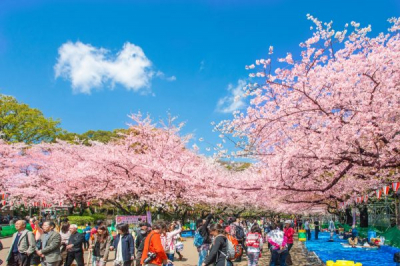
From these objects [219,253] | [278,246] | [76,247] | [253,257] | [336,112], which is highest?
[336,112]

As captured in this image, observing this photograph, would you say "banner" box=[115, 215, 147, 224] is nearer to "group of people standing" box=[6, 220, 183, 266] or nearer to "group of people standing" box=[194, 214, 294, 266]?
"group of people standing" box=[194, 214, 294, 266]

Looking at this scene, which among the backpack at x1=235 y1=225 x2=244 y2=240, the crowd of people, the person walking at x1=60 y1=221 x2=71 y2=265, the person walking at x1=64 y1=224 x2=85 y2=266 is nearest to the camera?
the crowd of people

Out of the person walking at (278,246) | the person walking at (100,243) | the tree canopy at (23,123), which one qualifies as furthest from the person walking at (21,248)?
the tree canopy at (23,123)

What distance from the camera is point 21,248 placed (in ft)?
22.7

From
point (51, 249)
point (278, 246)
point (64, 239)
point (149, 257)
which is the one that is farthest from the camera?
point (278, 246)

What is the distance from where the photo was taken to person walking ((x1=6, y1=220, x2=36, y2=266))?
692cm

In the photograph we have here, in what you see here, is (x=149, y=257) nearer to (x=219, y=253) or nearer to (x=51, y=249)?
(x=219, y=253)

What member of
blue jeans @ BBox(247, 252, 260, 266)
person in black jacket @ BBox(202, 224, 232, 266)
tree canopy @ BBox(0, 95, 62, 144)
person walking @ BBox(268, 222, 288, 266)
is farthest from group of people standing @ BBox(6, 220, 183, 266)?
tree canopy @ BBox(0, 95, 62, 144)

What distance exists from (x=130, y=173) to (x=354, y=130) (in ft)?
39.6

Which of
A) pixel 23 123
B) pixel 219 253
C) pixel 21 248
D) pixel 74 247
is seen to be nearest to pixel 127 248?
pixel 74 247

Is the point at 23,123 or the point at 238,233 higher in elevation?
the point at 23,123

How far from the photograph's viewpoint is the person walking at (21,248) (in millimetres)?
6922

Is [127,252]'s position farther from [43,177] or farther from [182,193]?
Result: [43,177]

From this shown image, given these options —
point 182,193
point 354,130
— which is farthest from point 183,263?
point 354,130
